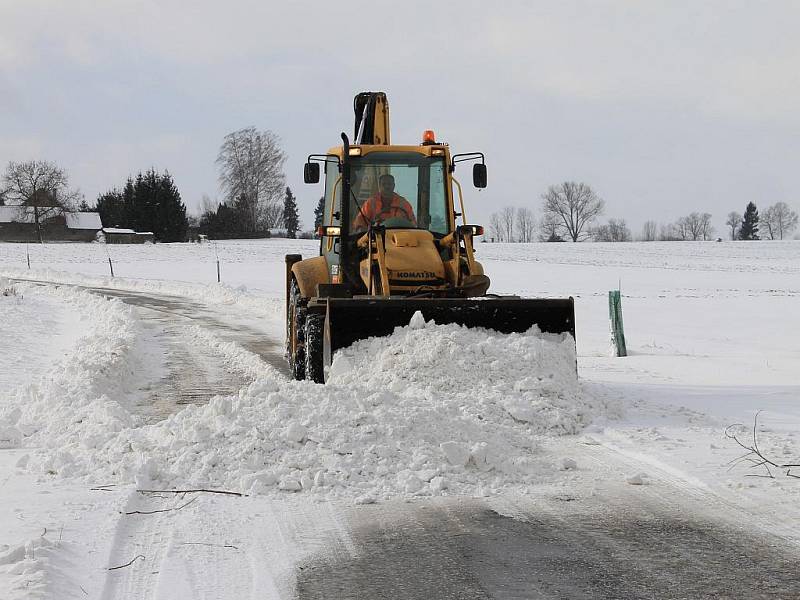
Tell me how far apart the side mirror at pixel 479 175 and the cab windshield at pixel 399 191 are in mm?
383

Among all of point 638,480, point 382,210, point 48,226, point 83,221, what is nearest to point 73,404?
point 382,210

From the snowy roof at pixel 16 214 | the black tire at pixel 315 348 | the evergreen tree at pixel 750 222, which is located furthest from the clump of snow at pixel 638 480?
the evergreen tree at pixel 750 222

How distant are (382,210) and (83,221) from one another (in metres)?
74.8

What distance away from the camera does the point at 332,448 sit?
5.50m

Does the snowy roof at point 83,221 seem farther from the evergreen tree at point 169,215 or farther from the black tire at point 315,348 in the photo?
the black tire at point 315,348

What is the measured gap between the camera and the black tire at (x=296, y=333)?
29.9 feet

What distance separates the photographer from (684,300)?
2455 centimetres

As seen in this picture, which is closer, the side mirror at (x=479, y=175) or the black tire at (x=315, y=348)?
the black tire at (x=315, y=348)

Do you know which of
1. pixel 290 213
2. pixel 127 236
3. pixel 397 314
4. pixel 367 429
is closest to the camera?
pixel 367 429

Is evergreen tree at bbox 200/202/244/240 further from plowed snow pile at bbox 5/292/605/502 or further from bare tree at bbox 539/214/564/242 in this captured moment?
plowed snow pile at bbox 5/292/605/502

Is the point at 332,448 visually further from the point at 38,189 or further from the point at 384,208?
the point at 38,189

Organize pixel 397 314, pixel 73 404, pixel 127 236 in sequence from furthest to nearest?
pixel 127 236 < pixel 397 314 < pixel 73 404

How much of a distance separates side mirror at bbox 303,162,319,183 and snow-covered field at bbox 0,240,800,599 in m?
2.44

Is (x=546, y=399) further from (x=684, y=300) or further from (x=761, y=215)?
(x=761, y=215)
